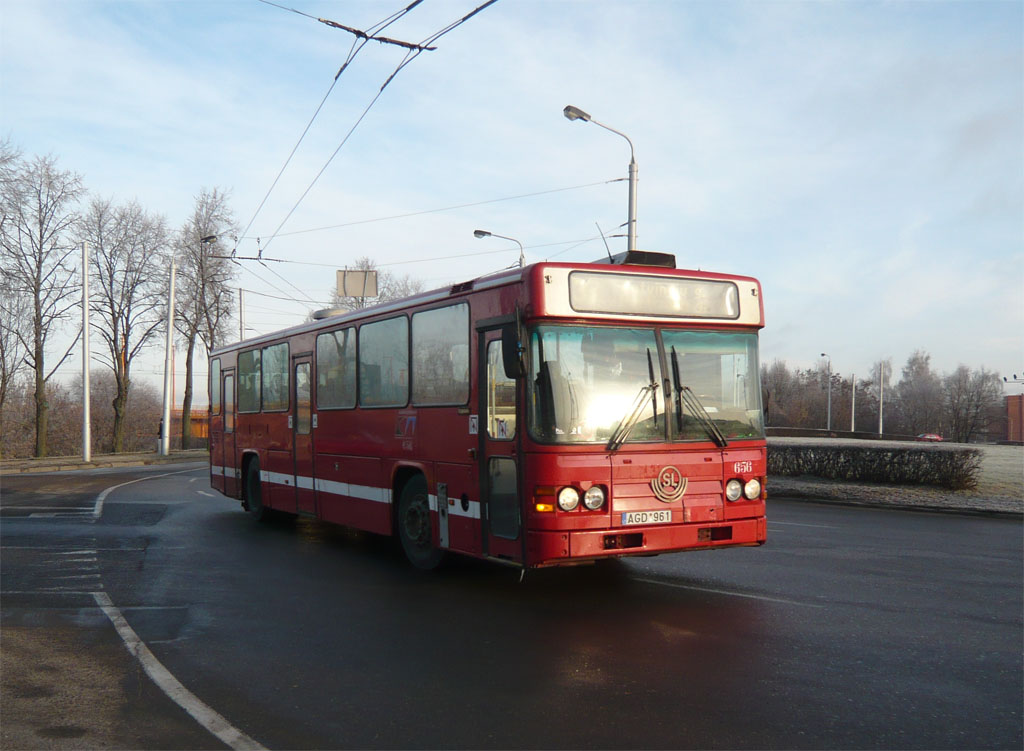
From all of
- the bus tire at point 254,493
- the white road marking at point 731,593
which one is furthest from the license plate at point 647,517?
the bus tire at point 254,493

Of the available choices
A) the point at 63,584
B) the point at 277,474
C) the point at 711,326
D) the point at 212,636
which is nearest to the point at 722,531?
the point at 711,326

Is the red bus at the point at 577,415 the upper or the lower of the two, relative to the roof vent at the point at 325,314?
lower

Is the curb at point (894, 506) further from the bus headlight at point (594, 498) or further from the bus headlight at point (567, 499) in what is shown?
the bus headlight at point (567, 499)

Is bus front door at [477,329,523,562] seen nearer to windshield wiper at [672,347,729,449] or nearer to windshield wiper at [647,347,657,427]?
windshield wiper at [647,347,657,427]

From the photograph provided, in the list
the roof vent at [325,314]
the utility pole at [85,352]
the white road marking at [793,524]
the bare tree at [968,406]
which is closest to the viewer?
the roof vent at [325,314]

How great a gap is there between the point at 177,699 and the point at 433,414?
431 centimetres

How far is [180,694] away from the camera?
18.1 ft

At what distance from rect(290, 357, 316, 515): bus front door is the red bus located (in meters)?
2.74

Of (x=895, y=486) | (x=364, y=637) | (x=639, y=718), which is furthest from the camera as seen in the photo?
(x=895, y=486)

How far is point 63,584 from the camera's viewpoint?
933 cm

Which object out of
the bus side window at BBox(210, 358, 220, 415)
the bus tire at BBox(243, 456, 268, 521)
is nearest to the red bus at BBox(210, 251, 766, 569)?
the bus tire at BBox(243, 456, 268, 521)

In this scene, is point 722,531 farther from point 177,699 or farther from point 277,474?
point 277,474

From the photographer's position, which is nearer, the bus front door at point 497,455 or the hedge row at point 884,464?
the bus front door at point 497,455

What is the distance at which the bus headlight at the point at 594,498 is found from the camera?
24.5 feet
